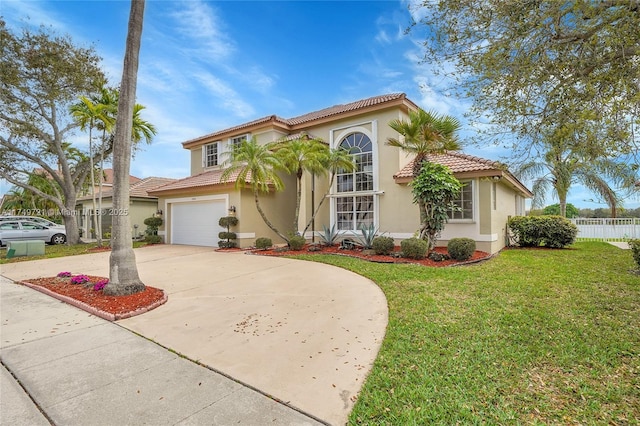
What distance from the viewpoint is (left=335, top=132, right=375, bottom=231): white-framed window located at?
1429cm

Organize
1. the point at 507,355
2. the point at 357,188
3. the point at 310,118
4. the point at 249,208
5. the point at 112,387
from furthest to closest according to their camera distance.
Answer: the point at 310,118 < the point at 249,208 < the point at 357,188 < the point at 507,355 < the point at 112,387

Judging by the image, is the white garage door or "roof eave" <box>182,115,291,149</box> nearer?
the white garage door

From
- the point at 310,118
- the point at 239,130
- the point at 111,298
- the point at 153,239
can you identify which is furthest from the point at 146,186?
the point at 111,298

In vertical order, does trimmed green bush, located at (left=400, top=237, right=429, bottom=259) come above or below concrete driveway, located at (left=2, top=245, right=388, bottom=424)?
above

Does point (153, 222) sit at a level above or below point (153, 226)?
above

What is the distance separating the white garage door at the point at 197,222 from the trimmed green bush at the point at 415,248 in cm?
924

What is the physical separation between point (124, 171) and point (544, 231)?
1700cm

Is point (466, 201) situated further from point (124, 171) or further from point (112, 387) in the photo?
point (112, 387)

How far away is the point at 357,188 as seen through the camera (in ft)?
48.0

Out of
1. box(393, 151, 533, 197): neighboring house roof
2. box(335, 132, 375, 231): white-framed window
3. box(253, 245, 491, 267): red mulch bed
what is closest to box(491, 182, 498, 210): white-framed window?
box(393, 151, 533, 197): neighboring house roof

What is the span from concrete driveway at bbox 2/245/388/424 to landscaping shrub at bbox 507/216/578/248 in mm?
11132

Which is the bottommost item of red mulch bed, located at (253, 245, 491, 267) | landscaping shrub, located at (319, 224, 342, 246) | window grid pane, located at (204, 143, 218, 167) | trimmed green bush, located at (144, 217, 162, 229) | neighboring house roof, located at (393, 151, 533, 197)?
red mulch bed, located at (253, 245, 491, 267)

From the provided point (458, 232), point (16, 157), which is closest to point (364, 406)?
point (458, 232)

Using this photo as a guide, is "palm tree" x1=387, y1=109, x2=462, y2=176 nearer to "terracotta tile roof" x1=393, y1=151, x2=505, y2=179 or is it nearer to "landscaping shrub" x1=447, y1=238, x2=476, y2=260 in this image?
"terracotta tile roof" x1=393, y1=151, x2=505, y2=179
